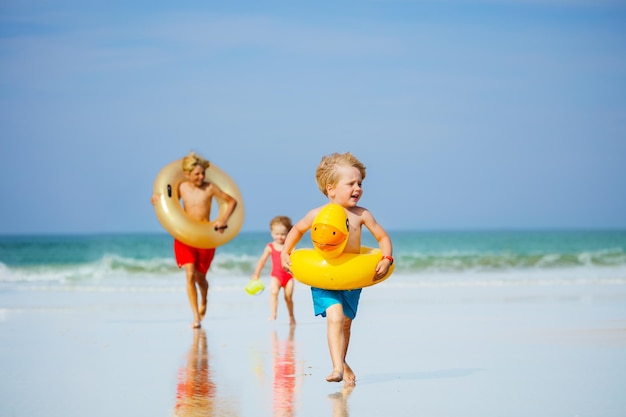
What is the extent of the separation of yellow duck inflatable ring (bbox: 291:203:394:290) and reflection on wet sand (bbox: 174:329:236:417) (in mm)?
862

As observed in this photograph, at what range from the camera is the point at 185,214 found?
9.49 metres

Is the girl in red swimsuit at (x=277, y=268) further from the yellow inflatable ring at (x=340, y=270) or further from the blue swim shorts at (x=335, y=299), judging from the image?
the yellow inflatable ring at (x=340, y=270)

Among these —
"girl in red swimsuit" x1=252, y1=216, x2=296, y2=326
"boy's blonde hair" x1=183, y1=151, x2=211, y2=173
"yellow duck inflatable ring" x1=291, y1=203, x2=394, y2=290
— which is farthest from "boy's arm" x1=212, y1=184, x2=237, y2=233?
"yellow duck inflatable ring" x1=291, y1=203, x2=394, y2=290

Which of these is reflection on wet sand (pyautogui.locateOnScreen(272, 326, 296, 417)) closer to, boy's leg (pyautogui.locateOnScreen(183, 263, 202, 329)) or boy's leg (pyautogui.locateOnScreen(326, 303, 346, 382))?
boy's leg (pyautogui.locateOnScreen(326, 303, 346, 382))

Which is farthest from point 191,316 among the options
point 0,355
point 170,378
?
point 170,378

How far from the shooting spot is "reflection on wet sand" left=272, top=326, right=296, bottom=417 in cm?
483

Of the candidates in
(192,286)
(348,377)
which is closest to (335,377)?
(348,377)

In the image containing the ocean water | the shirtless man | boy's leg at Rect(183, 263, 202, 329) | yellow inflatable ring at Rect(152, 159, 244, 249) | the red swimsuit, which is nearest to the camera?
boy's leg at Rect(183, 263, 202, 329)

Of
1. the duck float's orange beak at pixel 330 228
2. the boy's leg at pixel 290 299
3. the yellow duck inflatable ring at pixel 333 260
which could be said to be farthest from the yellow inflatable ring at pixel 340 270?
the boy's leg at pixel 290 299

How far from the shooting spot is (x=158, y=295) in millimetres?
13742

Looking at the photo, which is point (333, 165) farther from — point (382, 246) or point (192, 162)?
point (192, 162)

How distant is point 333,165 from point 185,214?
→ 4212 millimetres

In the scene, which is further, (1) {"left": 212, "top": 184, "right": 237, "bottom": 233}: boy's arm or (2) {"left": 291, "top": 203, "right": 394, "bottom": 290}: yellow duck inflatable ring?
(1) {"left": 212, "top": 184, "right": 237, "bottom": 233}: boy's arm

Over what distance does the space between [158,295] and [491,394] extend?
30.1 feet
